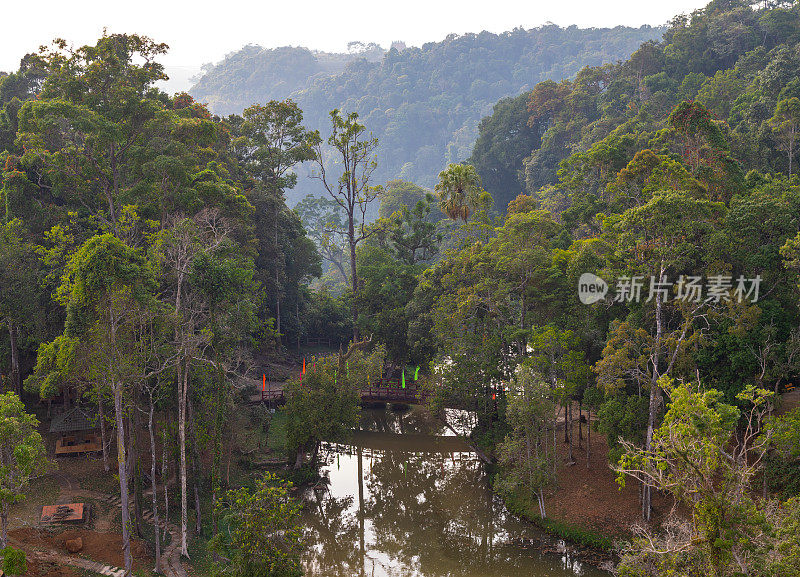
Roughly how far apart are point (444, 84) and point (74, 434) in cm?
10464

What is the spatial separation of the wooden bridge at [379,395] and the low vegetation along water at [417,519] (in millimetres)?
1754

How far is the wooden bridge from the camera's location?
1144 inches

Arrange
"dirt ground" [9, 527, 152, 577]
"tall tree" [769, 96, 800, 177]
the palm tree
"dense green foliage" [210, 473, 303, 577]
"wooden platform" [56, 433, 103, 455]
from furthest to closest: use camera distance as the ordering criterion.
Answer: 1. the palm tree
2. "tall tree" [769, 96, 800, 177]
3. "wooden platform" [56, 433, 103, 455]
4. "dirt ground" [9, 527, 152, 577]
5. "dense green foliage" [210, 473, 303, 577]

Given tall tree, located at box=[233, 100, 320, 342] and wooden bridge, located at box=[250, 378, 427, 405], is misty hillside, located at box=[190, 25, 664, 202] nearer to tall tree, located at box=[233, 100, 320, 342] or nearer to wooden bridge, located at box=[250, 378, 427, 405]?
tall tree, located at box=[233, 100, 320, 342]

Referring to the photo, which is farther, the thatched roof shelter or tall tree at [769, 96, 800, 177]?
tall tree at [769, 96, 800, 177]


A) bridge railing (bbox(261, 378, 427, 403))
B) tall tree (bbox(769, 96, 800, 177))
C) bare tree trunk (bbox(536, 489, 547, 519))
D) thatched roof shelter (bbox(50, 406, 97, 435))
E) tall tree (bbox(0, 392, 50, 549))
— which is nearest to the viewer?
tall tree (bbox(0, 392, 50, 549))

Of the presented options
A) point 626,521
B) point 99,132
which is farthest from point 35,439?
point 626,521

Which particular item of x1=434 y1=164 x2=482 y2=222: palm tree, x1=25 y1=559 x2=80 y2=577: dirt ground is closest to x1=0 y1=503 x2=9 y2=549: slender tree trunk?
x1=25 y1=559 x2=80 y2=577: dirt ground

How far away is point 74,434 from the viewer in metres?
21.9

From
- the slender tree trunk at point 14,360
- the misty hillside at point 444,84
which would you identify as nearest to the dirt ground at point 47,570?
the slender tree trunk at point 14,360

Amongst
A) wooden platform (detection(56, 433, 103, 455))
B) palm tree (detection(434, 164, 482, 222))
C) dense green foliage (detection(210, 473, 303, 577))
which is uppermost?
palm tree (detection(434, 164, 482, 222))

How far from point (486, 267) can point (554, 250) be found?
3070mm

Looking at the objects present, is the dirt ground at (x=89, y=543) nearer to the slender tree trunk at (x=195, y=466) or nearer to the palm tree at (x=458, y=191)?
the slender tree trunk at (x=195, y=466)

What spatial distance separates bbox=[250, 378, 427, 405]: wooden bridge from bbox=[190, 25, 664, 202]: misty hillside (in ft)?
245
